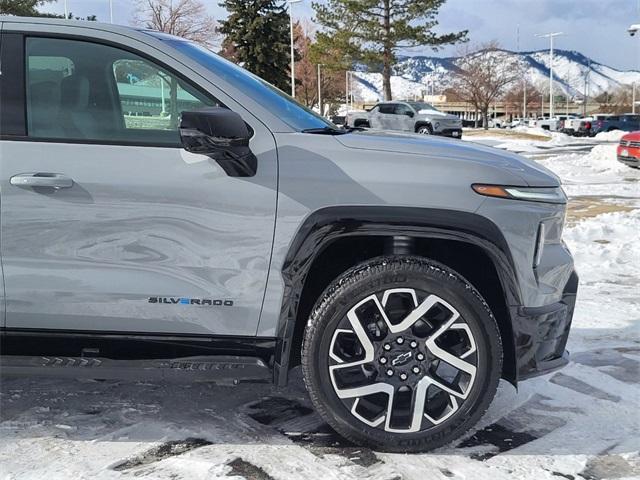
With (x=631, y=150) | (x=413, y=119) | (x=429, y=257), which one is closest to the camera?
(x=429, y=257)

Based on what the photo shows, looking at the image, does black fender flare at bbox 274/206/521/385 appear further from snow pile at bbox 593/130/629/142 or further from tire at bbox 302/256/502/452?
snow pile at bbox 593/130/629/142

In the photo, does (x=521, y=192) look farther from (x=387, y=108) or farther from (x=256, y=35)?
(x=256, y=35)

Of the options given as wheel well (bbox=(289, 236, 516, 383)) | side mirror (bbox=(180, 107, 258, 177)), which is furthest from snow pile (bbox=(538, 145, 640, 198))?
side mirror (bbox=(180, 107, 258, 177))

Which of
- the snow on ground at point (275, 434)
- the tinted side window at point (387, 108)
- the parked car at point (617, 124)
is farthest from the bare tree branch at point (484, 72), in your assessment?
the snow on ground at point (275, 434)

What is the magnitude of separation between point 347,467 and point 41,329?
4.80 feet

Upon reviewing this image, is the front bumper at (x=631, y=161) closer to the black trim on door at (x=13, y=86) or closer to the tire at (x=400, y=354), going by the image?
the tire at (x=400, y=354)

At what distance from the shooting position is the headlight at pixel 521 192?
2744 millimetres

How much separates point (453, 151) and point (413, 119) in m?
22.2

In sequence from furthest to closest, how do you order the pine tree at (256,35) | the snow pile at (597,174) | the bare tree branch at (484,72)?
1. the bare tree branch at (484,72)
2. the pine tree at (256,35)
3. the snow pile at (597,174)

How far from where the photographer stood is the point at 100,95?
2863mm

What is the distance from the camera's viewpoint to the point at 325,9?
121 ft

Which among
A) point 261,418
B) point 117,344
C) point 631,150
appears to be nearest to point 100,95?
point 117,344

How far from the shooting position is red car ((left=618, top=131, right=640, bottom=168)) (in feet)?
46.6

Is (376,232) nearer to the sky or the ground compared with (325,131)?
nearer to the ground
